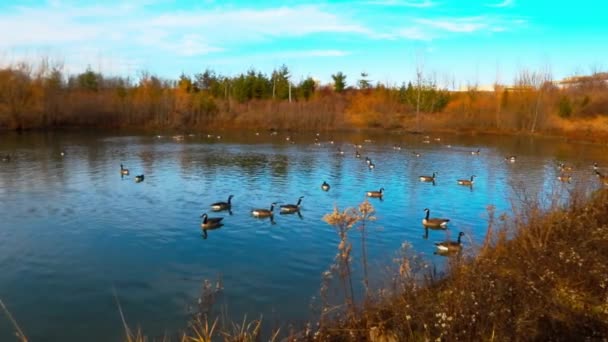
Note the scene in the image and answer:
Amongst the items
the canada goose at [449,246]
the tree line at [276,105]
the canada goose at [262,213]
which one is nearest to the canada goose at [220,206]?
the canada goose at [262,213]

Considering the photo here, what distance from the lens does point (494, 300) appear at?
5953 mm

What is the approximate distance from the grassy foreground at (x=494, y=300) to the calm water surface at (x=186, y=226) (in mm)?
1645

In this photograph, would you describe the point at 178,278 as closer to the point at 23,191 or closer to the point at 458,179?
the point at 23,191

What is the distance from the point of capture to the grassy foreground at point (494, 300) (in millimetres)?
5508

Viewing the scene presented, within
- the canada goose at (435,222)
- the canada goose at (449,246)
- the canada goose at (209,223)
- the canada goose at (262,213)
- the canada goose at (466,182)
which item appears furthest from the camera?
the canada goose at (466,182)

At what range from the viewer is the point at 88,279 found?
1153cm

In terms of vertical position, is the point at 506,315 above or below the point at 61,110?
below

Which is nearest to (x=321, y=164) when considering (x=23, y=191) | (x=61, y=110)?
(x=23, y=191)

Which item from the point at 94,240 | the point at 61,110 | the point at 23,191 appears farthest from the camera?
the point at 61,110

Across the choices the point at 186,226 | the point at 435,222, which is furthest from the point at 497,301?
the point at 186,226

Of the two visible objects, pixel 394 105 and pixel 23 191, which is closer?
pixel 23 191

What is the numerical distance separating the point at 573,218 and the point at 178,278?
10.1m

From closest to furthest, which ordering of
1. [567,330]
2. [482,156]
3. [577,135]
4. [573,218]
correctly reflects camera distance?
[567,330]
[573,218]
[482,156]
[577,135]

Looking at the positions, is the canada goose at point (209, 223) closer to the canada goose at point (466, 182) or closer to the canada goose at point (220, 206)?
the canada goose at point (220, 206)
